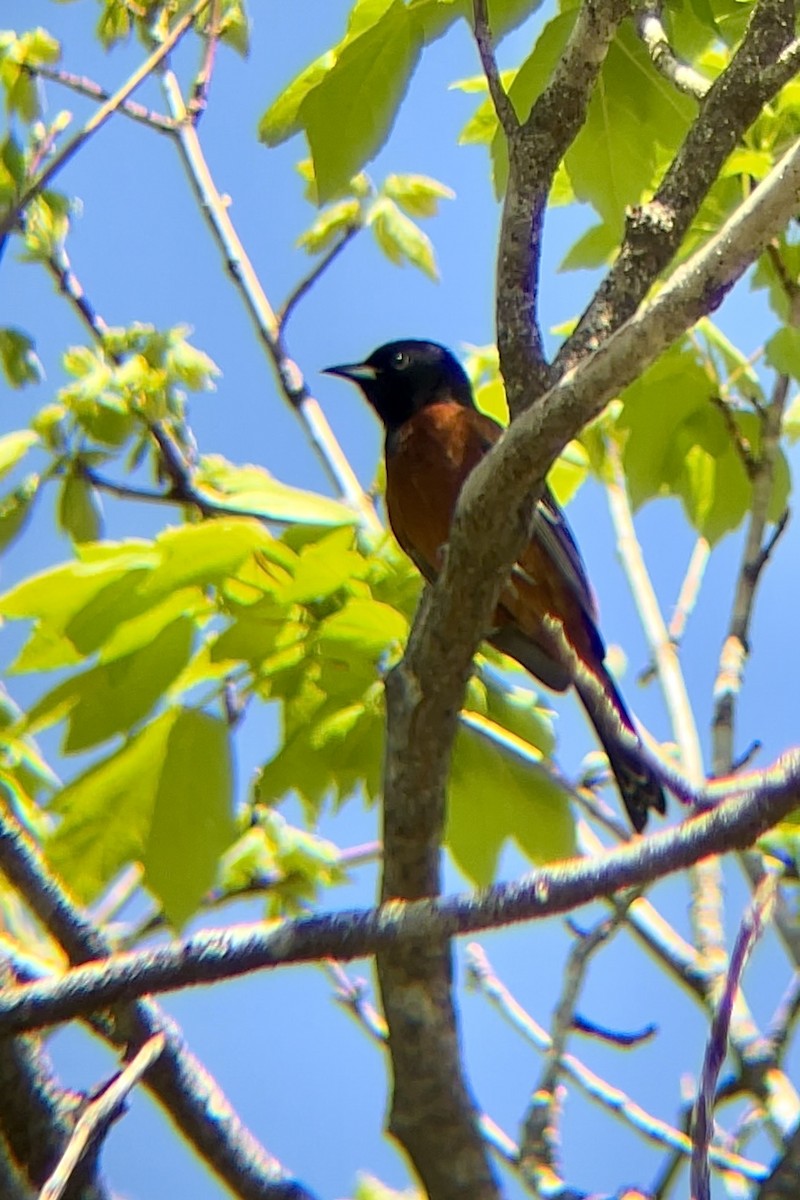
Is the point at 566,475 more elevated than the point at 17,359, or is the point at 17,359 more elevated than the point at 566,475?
the point at 17,359

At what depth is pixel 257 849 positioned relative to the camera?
2705 millimetres

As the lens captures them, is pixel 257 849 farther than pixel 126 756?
Yes

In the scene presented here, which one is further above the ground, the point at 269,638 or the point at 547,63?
the point at 547,63

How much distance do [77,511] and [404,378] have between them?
62.9 inches

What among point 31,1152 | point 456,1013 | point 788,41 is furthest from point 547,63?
point 31,1152

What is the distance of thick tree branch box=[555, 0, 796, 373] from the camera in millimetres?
1546

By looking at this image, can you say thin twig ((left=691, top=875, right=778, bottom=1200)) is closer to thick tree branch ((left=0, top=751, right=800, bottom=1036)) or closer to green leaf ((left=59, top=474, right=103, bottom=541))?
thick tree branch ((left=0, top=751, right=800, bottom=1036))

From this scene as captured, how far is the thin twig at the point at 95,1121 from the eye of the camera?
109cm

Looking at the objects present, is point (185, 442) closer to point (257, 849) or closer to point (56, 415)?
point (56, 415)

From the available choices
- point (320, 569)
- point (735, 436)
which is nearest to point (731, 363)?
point (735, 436)

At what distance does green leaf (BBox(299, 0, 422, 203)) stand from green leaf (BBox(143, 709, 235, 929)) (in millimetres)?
738

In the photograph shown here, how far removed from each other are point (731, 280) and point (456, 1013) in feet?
3.18

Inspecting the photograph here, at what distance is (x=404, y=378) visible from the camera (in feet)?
12.6

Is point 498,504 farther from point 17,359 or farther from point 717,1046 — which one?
point 17,359
